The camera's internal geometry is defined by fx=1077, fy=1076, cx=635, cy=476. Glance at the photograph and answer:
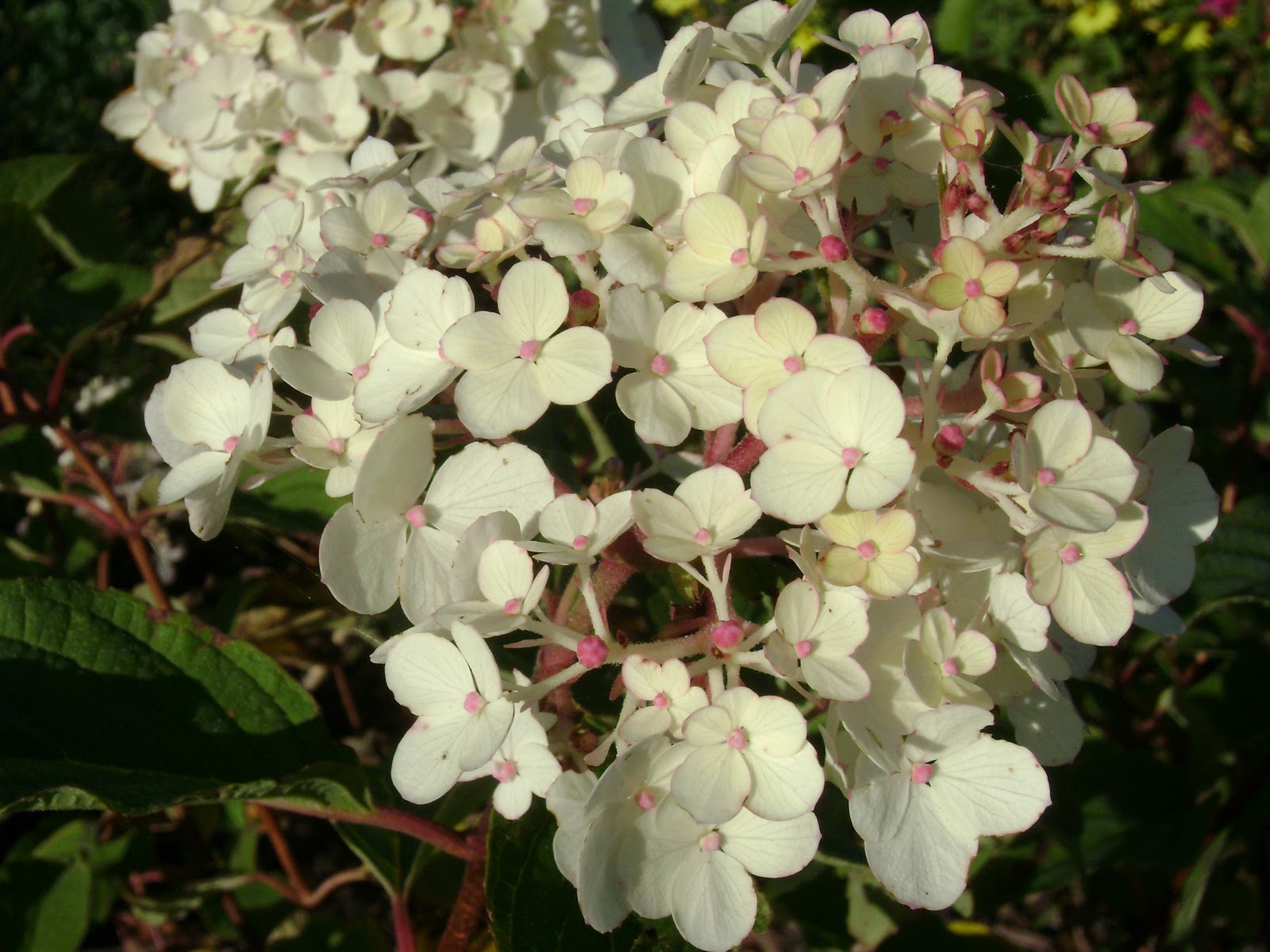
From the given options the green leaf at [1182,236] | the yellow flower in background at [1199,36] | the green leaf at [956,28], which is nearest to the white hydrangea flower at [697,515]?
the green leaf at [956,28]

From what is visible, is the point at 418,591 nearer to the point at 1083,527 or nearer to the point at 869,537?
the point at 869,537

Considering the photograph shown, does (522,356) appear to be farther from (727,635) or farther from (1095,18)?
(1095,18)

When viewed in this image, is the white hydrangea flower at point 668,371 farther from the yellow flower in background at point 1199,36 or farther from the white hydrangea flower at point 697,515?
the yellow flower in background at point 1199,36

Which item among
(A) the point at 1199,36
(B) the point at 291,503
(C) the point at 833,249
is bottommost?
(A) the point at 1199,36

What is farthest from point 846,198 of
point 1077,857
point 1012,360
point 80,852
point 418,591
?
point 80,852

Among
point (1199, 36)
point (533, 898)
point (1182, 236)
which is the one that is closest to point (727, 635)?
point (533, 898)

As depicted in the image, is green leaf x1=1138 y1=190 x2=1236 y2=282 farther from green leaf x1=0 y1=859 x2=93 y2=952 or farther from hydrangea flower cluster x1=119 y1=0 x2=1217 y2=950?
green leaf x1=0 y1=859 x2=93 y2=952

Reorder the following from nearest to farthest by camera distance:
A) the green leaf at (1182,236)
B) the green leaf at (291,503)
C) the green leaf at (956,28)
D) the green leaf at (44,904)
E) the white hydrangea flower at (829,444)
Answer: the white hydrangea flower at (829,444)
the green leaf at (291,503)
the green leaf at (44,904)
the green leaf at (956,28)
the green leaf at (1182,236)
